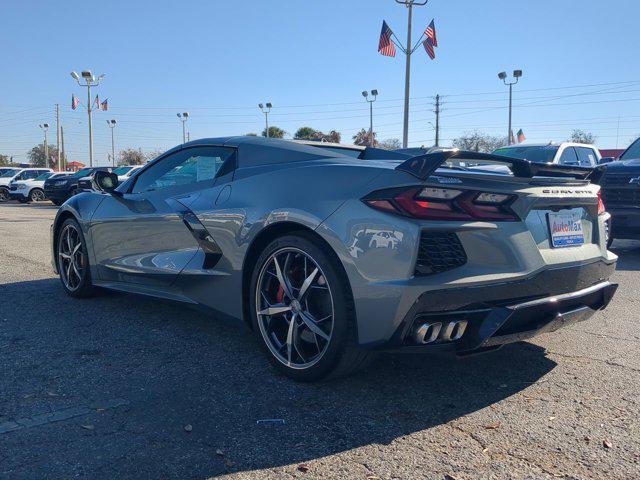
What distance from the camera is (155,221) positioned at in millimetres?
4289

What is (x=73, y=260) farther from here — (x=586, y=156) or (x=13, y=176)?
(x=13, y=176)

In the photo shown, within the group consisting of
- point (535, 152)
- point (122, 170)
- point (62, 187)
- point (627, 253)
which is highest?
point (535, 152)

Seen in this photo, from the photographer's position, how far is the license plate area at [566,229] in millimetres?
3111

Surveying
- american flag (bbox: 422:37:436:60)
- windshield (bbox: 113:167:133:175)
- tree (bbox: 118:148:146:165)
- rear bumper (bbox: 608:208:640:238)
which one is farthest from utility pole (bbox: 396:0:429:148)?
tree (bbox: 118:148:146:165)

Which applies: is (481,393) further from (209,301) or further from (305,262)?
(209,301)

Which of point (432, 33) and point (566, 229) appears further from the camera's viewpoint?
point (432, 33)

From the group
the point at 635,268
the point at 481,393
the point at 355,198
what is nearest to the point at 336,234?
the point at 355,198

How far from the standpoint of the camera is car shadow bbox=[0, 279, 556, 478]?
2463 mm

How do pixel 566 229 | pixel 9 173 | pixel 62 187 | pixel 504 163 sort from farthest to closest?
pixel 9 173 < pixel 62 187 < pixel 566 229 < pixel 504 163

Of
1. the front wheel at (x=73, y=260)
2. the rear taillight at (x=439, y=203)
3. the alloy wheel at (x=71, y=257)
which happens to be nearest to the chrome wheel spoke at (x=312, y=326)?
the rear taillight at (x=439, y=203)

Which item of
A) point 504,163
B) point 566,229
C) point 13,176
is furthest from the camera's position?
point 13,176

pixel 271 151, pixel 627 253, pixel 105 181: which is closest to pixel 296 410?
pixel 271 151

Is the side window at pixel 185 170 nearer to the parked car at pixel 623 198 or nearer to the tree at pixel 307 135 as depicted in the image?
the tree at pixel 307 135

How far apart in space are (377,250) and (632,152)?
8251 mm
